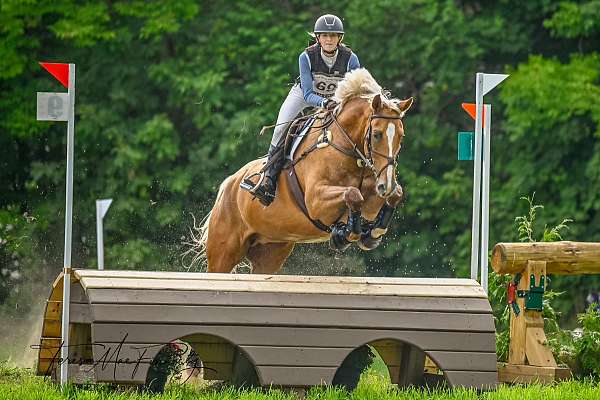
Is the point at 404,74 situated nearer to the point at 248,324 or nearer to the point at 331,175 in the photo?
the point at 331,175

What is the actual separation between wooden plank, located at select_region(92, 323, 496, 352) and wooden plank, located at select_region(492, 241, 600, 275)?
91cm

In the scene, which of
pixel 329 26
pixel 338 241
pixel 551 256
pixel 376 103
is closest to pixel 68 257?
pixel 338 241

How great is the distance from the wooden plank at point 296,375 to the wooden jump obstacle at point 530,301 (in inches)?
64.6

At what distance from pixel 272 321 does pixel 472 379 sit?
124cm

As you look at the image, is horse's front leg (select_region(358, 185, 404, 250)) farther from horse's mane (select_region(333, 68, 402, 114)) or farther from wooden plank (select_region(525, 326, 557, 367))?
wooden plank (select_region(525, 326, 557, 367))

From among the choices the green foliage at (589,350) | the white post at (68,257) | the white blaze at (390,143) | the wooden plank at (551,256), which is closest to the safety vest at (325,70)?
the white blaze at (390,143)

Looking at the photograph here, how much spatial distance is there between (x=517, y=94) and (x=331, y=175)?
879cm

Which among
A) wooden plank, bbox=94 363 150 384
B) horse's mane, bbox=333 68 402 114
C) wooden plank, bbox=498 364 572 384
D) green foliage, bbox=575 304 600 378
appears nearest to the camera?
wooden plank, bbox=94 363 150 384

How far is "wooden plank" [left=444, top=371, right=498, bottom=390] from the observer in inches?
295

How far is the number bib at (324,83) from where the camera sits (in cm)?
878

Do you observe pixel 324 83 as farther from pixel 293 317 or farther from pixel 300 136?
pixel 293 317

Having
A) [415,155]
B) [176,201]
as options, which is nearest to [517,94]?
[415,155]

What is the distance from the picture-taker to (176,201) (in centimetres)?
1709

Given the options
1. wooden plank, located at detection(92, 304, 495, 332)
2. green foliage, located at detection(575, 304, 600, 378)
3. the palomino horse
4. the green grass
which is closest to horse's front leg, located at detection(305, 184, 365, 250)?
the palomino horse
